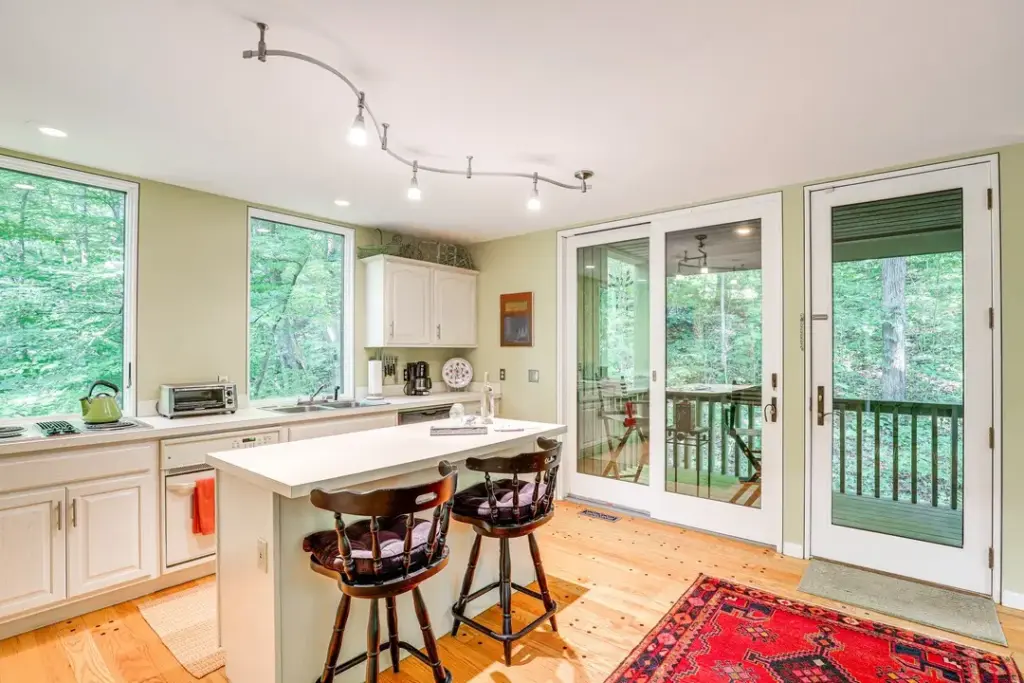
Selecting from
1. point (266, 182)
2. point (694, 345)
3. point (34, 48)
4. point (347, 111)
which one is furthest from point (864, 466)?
point (34, 48)

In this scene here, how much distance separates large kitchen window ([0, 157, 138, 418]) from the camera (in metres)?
2.91

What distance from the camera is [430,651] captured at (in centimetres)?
185

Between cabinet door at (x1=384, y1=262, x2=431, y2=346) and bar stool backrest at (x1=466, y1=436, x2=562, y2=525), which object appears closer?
bar stool backrest at (x1=466, y1=436, x2=562, y2=525)

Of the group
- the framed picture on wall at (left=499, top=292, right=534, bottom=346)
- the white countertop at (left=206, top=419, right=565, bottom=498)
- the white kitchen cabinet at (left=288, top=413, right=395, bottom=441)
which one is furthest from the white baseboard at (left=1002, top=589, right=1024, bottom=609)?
the white kitchen cabinet at (left=288, top=413, right=395, bottom=441)

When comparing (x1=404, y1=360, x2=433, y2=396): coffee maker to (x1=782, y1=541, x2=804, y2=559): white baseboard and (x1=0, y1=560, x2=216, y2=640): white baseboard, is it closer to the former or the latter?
(x1=0, y1=560, x2=216, y2=640): white baseboard

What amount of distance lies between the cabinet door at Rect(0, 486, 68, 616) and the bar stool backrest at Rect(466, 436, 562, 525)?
215 centimetres

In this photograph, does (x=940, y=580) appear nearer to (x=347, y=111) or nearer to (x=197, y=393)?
(x=347, y=111)

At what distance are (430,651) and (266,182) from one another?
9.85ft

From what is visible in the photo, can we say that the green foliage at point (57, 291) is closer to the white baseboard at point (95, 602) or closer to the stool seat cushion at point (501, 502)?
the white baseboard at point (95, 602)

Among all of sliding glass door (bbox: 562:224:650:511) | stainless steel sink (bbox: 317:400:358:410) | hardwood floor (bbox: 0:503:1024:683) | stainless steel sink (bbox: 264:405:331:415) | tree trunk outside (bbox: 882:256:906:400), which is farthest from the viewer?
sliding glass door (bbox: 562:224:650:511)

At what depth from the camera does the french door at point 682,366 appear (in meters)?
3.50

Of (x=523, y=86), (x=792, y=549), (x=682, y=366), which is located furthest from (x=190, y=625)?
(x=792, y=549)

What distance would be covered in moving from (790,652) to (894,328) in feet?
6.56

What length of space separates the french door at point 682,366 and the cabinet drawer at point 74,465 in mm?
3147
